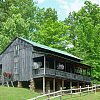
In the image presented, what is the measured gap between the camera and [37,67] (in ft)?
146

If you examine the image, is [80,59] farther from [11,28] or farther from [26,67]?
[11,28]

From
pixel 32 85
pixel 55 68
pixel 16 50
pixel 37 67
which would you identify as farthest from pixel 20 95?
pixel 16 50

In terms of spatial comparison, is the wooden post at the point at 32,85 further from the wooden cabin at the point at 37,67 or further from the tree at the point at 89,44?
the tree at the point at 89,44

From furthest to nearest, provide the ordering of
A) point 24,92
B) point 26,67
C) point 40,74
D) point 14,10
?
1. point 14,10
2. point 26,67
3. point 40,74
4. point 24,92

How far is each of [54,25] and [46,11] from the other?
13.2m

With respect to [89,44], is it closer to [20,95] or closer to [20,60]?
[20,60]

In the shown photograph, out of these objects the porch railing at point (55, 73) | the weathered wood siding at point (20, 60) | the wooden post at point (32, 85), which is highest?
the weathered wood siding at point (20, 60)

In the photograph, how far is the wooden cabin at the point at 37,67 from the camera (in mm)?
44094

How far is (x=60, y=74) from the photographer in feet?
148

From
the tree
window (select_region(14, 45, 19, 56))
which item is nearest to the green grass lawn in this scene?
window (select_region(14, 45, 19, 56))

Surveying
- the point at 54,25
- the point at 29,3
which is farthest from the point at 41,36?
the point at 29,3

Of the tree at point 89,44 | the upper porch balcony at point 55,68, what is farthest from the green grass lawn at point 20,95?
the tree at point 89,44

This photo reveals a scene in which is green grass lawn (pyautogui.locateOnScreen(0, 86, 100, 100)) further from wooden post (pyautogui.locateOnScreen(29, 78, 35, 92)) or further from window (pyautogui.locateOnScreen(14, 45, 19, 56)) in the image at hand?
window (pyautogui.locateOnScreen(14, 45, 19, 56))

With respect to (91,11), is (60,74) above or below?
below
